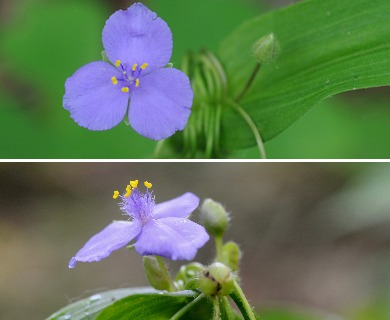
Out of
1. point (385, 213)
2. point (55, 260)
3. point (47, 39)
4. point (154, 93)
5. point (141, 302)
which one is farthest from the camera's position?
point (55, 260)

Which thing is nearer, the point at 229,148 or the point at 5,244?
the point at 229,148

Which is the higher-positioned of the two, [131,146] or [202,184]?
[202,184]

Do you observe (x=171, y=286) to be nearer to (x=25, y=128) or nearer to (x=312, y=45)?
(x=312, y=45)

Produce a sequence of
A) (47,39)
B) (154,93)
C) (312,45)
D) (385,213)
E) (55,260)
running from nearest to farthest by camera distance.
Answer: (154,93)
(312,45)
(47,39)
(385,213)
(55,260)

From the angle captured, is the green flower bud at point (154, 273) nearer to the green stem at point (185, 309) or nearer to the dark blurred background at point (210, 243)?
the green stem at point (185, 309)

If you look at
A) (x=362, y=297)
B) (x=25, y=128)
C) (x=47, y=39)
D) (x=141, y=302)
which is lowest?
(x=141, y=302)

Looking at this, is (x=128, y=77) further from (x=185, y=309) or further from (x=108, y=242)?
(x=185, y=309)

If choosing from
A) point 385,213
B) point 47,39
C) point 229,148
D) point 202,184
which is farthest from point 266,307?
point 47,39
